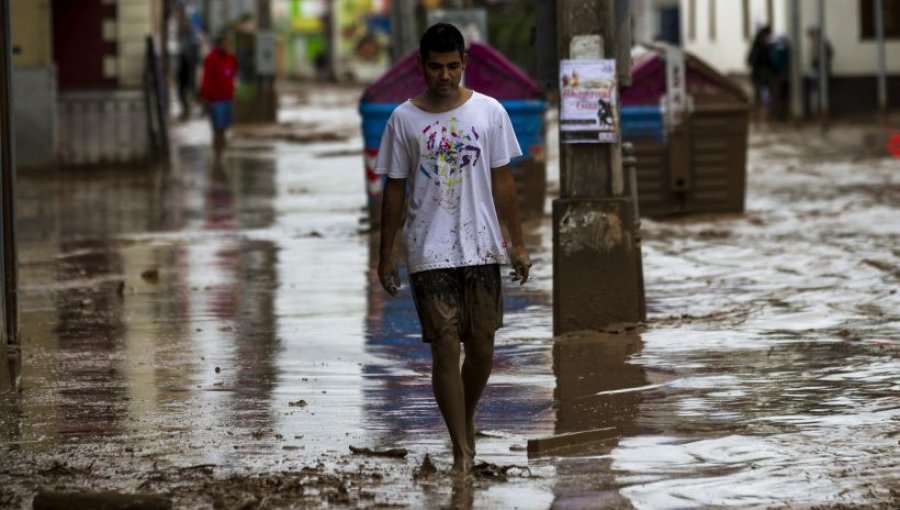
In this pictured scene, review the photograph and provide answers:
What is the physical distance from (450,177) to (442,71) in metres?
0.39

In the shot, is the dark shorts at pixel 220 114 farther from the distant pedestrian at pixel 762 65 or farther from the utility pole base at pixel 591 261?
the utility pole base at pixel 591 261

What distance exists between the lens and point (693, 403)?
8266mm

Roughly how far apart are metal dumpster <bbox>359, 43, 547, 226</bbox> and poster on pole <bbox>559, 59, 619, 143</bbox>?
232 inches

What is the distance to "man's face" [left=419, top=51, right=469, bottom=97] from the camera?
Answer: 22.9 ft

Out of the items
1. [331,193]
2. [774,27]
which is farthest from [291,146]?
[774,27]

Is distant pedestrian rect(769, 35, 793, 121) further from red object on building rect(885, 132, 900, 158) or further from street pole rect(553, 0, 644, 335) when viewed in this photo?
street pole rect(553, 0, 644, 335)

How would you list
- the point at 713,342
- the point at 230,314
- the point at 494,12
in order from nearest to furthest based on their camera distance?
the point at 713,342 < the point at 230,314 < the point at 494,12

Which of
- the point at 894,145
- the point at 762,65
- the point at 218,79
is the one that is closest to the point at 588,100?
the point at 894,145

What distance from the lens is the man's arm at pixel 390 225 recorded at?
23.5ft

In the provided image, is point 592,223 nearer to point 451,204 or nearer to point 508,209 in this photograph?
point 508,209

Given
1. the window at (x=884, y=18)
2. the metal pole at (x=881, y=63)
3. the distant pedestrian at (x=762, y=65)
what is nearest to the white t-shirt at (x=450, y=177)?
the metal pole at (x=881, y=63)

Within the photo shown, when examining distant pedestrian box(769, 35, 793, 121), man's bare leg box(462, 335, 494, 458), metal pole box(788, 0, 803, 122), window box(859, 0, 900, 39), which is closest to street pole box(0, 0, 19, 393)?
man's bare leg box(462, 335, 494, 458)

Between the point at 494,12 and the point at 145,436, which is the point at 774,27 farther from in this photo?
the point at 145,436

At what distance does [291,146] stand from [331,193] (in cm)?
1033
